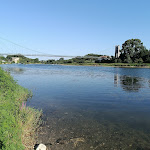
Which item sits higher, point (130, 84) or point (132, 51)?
point (132, 51)

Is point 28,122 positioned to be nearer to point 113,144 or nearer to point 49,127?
point 49,127

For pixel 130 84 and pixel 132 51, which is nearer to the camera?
pixel 130 84

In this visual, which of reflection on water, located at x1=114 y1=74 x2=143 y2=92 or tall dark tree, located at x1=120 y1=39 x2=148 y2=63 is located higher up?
tall dark tree, located at x1=120 y1=39 x2=148 y2=63

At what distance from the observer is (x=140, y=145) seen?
5.48 meters

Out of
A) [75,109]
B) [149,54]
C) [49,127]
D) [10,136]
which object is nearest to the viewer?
[10,136]

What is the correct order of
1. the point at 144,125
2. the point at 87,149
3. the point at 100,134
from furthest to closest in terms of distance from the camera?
the point at 144,125
the point at 100,134
the point at 87,149

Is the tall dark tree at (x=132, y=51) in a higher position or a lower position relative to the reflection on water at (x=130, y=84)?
higher

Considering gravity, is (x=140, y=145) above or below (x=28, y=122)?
below

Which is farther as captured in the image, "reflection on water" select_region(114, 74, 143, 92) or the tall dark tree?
the tall dark tree

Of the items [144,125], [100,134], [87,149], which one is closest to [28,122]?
[87,149]

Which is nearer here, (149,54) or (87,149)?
(87,149)

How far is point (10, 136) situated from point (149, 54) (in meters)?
97.5

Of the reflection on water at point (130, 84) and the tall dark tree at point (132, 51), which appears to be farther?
the tall dark tree at point (132, 51)

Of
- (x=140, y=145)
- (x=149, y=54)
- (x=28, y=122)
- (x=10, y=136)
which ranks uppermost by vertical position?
(x=149, y=54)
